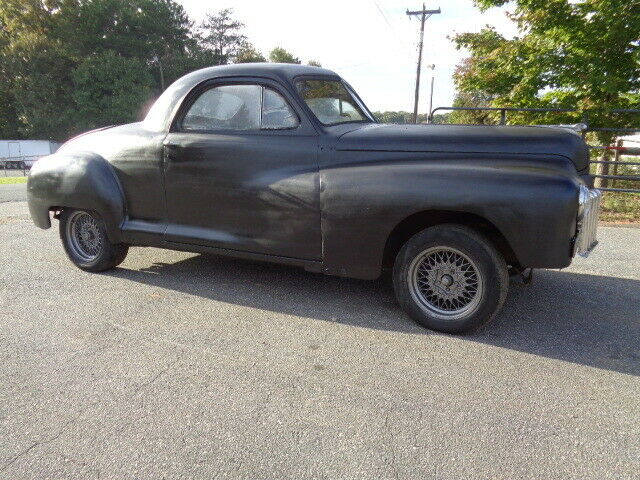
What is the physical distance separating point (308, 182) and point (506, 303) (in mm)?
1909

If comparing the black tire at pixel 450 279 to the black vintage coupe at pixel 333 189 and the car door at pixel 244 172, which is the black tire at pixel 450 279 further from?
the car door at pixel 244 172

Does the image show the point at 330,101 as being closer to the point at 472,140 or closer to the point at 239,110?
the point at 239,110

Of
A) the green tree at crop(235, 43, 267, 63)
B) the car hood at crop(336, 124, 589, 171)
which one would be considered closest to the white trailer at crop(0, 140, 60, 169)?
the green tree at crop(235, 43, 267, 63)

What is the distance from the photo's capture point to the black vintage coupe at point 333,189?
308 centimetres

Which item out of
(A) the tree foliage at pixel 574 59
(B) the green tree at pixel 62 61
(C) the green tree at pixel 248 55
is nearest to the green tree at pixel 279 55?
(C) the green tree at pixel 248 55

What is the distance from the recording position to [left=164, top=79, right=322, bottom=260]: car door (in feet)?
11.8

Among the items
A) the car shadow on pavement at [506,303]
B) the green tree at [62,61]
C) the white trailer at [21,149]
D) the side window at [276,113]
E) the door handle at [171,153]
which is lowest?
the white trailer at [21,149]

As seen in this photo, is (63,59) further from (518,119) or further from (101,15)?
(518,119)

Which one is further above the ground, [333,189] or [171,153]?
[171,153]

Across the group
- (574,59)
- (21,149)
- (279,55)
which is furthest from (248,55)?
(574,59)

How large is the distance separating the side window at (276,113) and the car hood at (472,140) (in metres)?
0.48

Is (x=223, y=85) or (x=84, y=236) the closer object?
(x=223, y=85)

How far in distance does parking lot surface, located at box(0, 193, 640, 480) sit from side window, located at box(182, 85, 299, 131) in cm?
143

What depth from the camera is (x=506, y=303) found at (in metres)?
3.89
